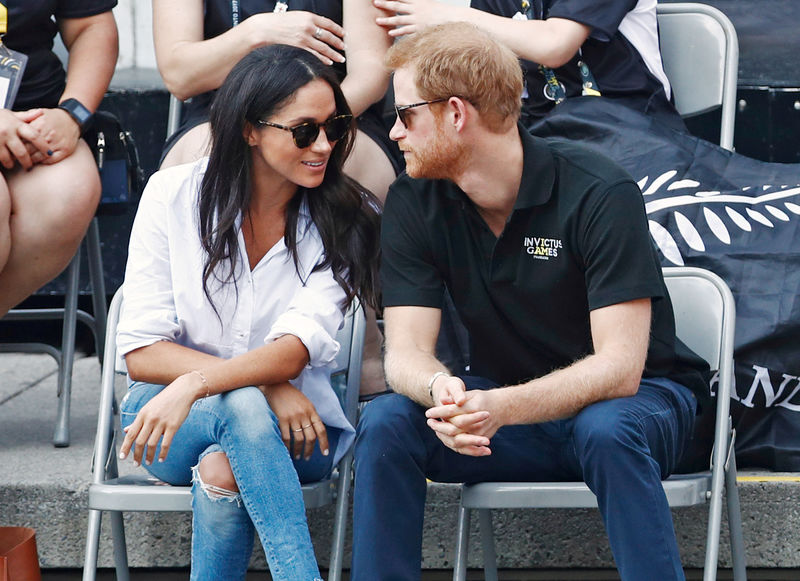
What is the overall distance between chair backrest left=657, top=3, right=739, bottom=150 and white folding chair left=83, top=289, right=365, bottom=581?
1.45 m

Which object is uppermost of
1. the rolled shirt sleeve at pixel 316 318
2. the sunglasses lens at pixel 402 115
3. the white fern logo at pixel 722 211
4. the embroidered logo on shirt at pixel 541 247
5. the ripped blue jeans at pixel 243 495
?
the sunglasses lens at pixel 402 115

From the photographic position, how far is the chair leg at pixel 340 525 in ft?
8.55

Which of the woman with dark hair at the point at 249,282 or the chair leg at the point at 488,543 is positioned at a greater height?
the woman with dark hair at the point at 249,282

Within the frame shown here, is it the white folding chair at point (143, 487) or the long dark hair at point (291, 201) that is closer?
the white folding chair at point (143, 487)

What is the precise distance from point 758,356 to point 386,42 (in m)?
1.34

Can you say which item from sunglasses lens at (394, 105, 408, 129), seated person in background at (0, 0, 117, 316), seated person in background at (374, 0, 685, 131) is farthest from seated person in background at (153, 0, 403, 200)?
sunglasses lens at (394, 105, 408, 129)

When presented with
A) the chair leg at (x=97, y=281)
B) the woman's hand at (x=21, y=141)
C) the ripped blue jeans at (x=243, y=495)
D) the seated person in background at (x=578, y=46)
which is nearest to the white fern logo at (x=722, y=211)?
the seated person in background at (x=578, y=46)

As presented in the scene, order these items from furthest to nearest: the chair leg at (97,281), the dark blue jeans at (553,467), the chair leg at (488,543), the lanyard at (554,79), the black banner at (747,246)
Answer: the chair leg at (97,281) → the lanyard at (554,79) → the black banner at (747,246) → the chair leg at (488,543) → the dark blue jeans at (553,467)

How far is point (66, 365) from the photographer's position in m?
3.50

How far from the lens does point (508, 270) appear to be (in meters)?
2.62

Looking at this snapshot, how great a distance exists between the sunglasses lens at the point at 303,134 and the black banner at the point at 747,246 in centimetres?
95

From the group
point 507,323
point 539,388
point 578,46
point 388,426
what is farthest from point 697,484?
point 578,46

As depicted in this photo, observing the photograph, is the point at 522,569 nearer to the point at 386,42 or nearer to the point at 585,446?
the point at 585,446

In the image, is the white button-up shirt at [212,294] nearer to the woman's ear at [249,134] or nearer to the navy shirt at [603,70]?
the woman's ear at [249,134]
